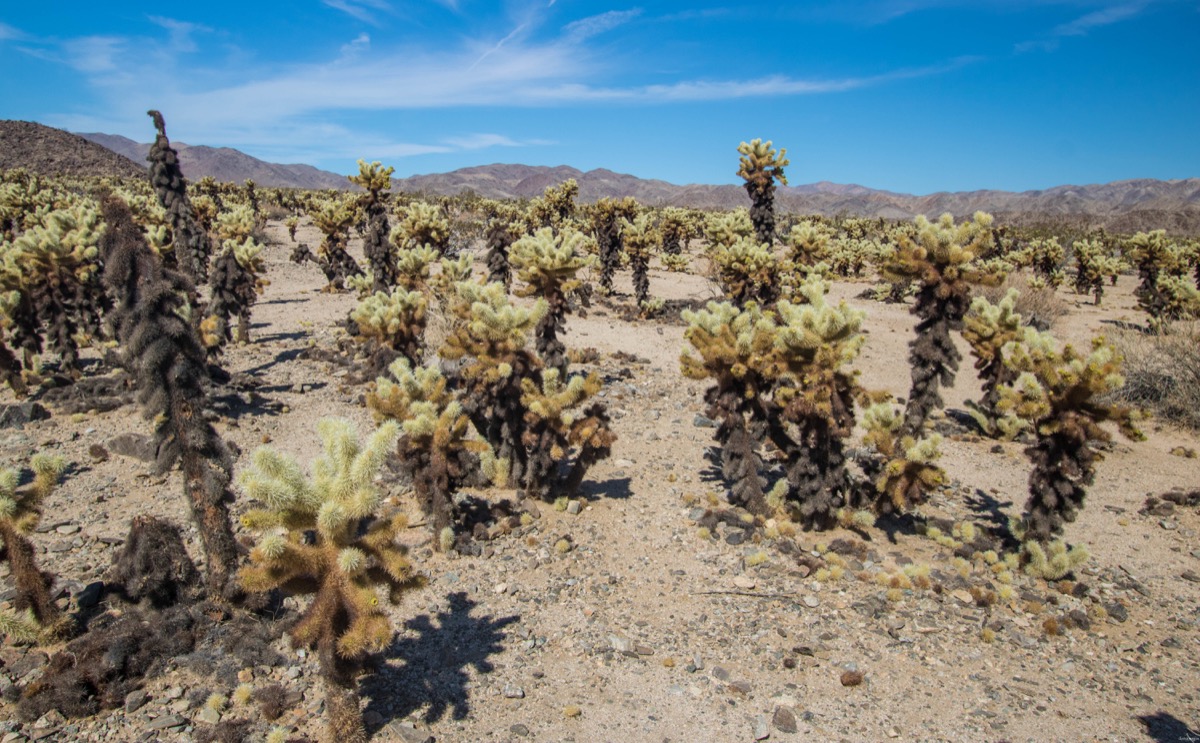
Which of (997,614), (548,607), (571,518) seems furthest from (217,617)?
(997,614)

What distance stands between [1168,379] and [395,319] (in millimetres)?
15898

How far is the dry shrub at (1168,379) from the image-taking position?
1269 cm

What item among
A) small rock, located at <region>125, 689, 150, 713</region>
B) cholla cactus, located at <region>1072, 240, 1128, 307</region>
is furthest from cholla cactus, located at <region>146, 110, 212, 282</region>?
cholla cactus, located at <region>1072, 240, 1128, 307</region>

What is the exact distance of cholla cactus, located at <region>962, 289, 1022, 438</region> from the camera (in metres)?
12.0

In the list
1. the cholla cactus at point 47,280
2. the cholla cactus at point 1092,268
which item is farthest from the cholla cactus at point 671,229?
the cholla cactus at point 47,280

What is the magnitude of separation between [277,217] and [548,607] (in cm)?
4925

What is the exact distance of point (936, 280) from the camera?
10258 millimetres

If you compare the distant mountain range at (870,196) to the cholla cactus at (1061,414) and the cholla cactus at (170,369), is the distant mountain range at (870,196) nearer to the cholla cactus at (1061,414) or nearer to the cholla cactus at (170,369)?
the cholla cactus at (1061,414)

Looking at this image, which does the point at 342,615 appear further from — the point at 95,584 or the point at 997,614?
the point at 997,614

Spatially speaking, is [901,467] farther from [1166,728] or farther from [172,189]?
[172,189]

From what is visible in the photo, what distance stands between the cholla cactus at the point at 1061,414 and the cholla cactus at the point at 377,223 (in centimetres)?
1475

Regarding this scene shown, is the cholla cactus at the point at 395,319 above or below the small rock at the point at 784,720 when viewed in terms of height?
above

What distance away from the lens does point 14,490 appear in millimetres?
5496

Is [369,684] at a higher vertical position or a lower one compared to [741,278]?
lower
